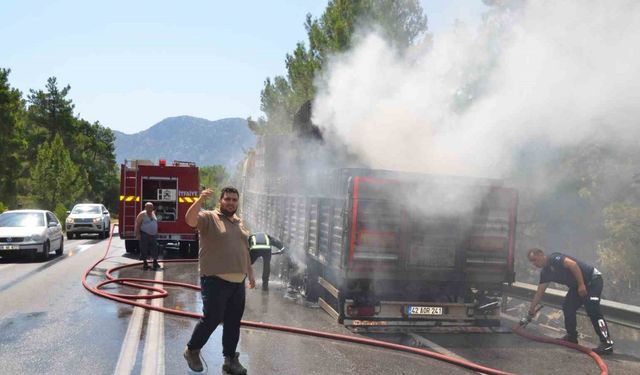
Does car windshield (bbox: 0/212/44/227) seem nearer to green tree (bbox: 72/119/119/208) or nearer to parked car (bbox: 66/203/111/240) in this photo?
parked car (bbox: 66/203/111/240)

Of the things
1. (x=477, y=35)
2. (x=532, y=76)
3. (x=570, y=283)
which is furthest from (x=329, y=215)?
(x=477, y=35)

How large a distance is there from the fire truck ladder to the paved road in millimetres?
7723

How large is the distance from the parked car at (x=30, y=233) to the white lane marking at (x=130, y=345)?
340 inches

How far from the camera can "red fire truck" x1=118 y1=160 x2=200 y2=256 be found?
707 inches

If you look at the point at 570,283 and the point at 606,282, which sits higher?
the point at 570,283

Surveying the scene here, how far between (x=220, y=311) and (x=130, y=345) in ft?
5.77

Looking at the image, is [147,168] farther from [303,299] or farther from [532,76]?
[532,76]

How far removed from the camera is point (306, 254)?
1007 centimetres

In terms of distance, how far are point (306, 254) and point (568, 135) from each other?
6.62m

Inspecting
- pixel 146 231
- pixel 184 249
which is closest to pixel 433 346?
pixel 146 231

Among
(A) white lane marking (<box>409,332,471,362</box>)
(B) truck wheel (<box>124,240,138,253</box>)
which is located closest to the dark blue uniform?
(A) white lane marking (<box>409,332,471,362</box>)

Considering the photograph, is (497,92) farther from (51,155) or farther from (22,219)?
(51,155)

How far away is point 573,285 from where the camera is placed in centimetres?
795

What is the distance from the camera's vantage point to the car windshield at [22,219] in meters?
16.8
